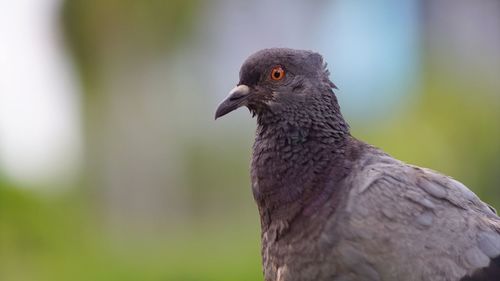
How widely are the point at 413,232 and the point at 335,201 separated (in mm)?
452

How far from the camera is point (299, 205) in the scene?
4.52m

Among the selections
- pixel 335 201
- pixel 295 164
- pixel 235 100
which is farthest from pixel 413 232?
pixel 235 100

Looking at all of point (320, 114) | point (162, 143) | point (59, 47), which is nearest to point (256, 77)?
point (320, 114)

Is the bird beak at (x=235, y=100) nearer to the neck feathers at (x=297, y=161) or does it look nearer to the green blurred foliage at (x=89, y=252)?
the neck feathers at (x=297, y=161)

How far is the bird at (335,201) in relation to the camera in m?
4.24

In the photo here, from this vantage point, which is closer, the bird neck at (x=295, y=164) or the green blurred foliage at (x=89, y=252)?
the bird neck at (x=295, y=164)

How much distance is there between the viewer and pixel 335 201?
4453mm

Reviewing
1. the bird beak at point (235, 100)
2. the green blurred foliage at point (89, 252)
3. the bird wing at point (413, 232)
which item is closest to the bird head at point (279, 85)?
the bird beak at point (235, 100)

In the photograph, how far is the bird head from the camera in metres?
4.80

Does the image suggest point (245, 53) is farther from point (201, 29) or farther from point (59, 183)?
point (59, 183)

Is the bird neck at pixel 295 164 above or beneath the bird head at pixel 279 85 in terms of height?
beneath

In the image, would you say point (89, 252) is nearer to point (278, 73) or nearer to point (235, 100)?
point (235, 100)

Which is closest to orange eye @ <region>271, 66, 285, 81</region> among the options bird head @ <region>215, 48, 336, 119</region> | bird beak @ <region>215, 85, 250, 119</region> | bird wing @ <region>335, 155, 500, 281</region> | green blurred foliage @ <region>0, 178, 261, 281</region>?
bird head @ <region>215, 48, 336, 119</region>

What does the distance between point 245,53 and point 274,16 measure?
3.32 feet
